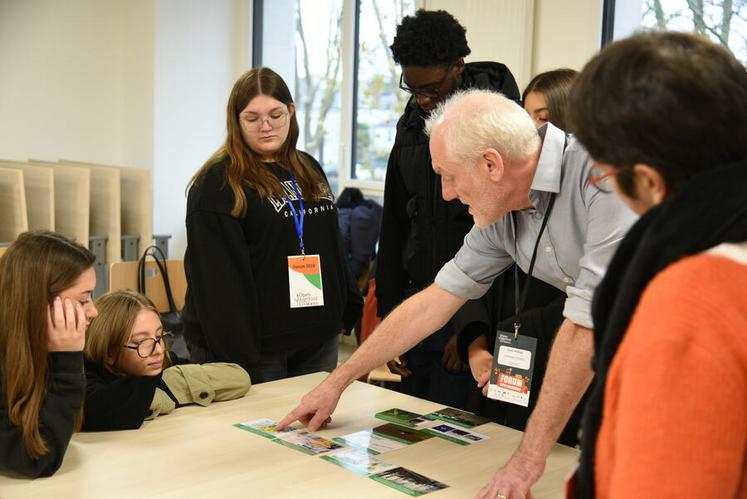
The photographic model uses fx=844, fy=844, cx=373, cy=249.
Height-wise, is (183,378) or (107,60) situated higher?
(107,60)

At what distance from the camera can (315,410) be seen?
1.94m

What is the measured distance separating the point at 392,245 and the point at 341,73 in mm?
2750

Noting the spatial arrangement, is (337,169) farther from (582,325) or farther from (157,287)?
(582,325)

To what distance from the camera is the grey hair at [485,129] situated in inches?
66.6

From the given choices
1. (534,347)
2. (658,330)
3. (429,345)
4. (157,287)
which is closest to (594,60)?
(658,330)

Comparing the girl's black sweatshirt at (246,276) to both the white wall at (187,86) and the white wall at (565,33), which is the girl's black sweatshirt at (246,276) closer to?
the white wall at (565,33)

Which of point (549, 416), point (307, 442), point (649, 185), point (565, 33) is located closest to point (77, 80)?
point (565, 33)

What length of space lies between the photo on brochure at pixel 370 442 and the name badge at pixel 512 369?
0.24 meters

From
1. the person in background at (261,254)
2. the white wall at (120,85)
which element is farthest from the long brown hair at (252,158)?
the white wall at (120,85)

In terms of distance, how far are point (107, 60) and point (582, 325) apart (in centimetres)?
467

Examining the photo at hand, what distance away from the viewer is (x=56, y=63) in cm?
530

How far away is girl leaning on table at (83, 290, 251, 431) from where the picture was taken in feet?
6.19

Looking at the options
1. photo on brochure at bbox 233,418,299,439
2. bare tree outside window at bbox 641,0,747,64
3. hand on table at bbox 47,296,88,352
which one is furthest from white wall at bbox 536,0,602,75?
hand on table at bbox 47,296,88,352

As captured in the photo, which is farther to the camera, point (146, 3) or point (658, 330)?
point (146, 3)
